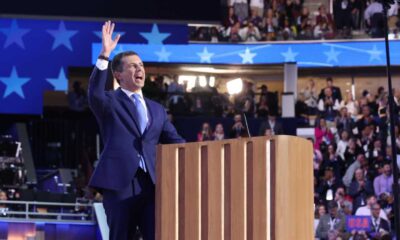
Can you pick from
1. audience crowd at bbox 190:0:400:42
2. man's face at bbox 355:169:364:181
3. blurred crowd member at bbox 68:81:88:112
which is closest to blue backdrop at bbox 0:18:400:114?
blurred crowd member at bbox 68:81:88:112

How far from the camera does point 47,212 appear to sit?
15844 mm

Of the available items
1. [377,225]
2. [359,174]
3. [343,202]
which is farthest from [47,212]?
[359,174]

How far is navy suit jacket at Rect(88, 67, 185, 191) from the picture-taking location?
6.25m

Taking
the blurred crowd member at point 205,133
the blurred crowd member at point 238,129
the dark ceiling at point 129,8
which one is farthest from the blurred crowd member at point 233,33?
the dark ceiling at point 129,8

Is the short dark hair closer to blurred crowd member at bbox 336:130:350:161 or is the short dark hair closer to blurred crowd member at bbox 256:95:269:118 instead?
blurred crowd member at bbox 336:130:350:161

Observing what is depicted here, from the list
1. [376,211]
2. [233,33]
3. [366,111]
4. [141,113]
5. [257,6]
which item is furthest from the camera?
[257,6]

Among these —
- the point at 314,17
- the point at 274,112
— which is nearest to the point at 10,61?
the point at 274,112

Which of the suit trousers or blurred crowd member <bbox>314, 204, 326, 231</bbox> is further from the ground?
the suit trousers

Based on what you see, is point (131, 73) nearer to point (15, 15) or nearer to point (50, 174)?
point (15, 15)

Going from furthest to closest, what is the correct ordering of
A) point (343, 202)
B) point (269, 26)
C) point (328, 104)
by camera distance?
point (269, 26) → point (328, 104) → point (343, 202)

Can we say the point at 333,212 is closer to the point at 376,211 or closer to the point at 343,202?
the point at 376,211

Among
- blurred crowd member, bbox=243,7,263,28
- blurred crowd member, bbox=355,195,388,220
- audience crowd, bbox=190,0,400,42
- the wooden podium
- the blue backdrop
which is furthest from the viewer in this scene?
blurred crowd member, bbox=243,7,263,28

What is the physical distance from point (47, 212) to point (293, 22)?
382 inches

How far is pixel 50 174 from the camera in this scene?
767 inches
